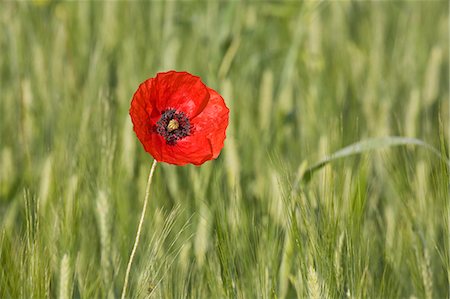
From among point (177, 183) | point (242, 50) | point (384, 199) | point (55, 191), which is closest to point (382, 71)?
point (242, 50)

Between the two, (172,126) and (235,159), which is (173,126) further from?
(235,159)

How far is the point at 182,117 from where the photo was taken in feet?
3.51

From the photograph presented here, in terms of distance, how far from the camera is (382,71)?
1906 mm

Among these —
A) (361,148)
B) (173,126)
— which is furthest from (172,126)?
(361,148)

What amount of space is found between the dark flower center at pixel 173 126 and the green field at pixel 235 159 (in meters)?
0.08

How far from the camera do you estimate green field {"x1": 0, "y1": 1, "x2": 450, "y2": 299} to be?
41.3 inches

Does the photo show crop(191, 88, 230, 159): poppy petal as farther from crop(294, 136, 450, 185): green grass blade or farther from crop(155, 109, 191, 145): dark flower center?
crop(294, 136, 450, 185): green grass blade

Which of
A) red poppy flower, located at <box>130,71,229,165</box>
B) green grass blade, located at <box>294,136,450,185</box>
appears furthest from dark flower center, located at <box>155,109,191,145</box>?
green grass blade, located at <box>294,136,450,185</box>

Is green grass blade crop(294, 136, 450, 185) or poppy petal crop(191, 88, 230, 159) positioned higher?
poppy petal crop(191, 88, 230, 159)

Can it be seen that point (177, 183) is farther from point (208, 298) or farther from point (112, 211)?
point (208, 298)

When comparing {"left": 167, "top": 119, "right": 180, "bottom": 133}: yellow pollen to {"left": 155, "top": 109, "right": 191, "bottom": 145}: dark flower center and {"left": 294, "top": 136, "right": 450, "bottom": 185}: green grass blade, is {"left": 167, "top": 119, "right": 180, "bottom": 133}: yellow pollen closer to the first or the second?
{"left": 155, "top": 109, "right": 191, "bottom": 145}: dark flower center

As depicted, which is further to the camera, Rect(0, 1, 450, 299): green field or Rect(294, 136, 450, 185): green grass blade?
Rect(294, 136, 450, 185): green grass blade

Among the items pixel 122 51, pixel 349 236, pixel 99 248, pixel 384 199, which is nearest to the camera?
pixel 349 236

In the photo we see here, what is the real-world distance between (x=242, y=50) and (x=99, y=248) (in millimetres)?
704
